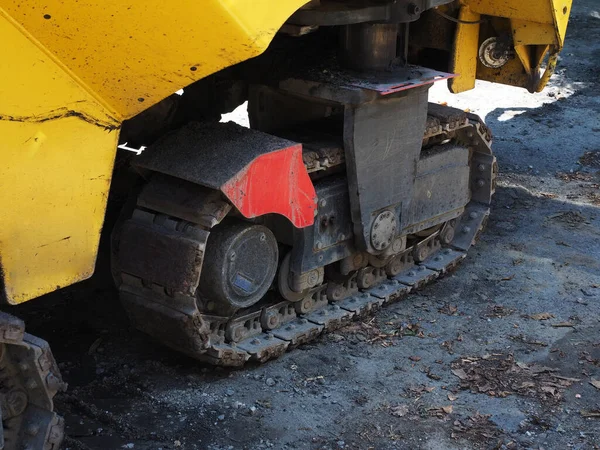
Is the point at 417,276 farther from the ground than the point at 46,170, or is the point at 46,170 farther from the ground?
the point at 46,170

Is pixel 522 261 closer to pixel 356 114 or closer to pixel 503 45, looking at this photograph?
pixel 503 45

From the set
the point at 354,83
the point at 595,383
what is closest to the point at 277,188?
the point at 354,83

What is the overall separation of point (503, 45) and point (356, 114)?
1916 millimetres

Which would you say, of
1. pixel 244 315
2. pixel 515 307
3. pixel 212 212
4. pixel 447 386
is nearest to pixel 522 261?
pixel 515 307

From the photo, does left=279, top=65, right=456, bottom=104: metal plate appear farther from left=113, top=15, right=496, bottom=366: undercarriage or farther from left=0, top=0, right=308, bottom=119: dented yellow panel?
left=0, top=0, right=308, bottom=119: dented yellow panel

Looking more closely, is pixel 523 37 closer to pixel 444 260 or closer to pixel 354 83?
pixel 444 260

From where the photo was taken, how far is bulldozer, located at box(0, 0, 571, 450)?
389 cm

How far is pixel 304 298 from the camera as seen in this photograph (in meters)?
5.52

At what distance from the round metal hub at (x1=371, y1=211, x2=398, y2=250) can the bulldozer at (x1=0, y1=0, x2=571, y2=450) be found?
0.01 m

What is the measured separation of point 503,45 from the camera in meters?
6.73

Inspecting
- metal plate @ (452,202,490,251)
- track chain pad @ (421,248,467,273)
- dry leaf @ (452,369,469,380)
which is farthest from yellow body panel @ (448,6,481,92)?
dry leaf @ (452,369,469,380)

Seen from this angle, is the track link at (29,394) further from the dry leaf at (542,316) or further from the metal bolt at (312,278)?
the dry leaf at (542,316)

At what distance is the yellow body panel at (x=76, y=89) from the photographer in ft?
12.4

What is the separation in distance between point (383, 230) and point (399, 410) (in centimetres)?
115
